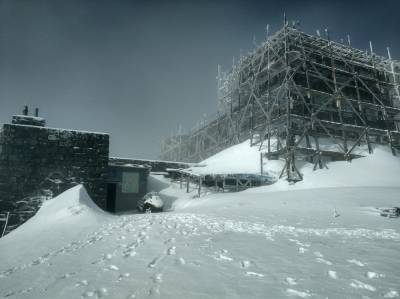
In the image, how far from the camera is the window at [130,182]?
23844 mm

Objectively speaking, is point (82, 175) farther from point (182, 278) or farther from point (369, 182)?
point (369, 182)

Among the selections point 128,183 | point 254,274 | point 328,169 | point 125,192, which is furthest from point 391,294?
point 128,183

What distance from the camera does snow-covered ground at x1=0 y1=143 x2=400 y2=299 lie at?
4211 millimetres

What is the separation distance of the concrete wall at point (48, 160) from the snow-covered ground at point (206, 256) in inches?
123

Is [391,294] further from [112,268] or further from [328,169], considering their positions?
[328,169]

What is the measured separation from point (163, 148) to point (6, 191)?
31998 mm

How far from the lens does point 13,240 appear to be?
8312mm

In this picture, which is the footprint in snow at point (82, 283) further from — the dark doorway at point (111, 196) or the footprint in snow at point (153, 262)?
the dark doorway at point (111, 196)

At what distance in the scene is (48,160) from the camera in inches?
574

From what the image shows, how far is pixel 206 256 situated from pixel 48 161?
11576mm

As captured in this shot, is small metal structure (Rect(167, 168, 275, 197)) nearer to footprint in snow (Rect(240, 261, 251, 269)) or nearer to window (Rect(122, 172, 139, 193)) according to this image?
window (Rect(122, 172, 139, 193))

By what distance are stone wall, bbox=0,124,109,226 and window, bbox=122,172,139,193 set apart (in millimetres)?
8546

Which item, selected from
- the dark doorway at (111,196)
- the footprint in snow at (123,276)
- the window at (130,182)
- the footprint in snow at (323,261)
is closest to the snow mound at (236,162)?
the window at (130,182)

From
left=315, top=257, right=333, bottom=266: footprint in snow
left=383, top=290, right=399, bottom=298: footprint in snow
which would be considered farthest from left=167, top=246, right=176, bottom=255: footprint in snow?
left=383, top=290, right=399, bottom=298: footprint in snow
